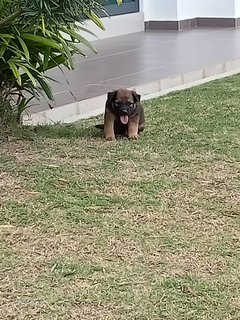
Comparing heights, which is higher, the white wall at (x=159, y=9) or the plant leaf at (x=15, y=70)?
the plant leaf at (x=15, y=70)

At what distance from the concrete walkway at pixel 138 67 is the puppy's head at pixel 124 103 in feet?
2.85

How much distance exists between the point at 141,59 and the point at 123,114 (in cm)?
399

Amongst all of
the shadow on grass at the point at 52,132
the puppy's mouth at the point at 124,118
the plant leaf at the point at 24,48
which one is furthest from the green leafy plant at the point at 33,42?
the puppy's mouth at the point at 124,118

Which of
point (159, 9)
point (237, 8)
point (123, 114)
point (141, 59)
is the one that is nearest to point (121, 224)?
point (123, 114)

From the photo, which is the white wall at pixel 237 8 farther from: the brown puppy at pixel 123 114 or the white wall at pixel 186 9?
the brown puppy at pixel 123 114

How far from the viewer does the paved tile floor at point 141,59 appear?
23.5 ft

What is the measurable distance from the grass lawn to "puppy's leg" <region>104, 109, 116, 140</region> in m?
0.07

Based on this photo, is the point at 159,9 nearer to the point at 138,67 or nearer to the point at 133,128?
the point at 138,67

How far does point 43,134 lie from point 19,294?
255 cm

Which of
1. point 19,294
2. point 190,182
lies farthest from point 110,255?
point 190,182

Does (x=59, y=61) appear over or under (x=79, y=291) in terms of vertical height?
over

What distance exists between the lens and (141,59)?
352 inches

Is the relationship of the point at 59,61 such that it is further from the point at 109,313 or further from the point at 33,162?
the point at 109,313

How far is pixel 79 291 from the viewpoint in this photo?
9.60 feet
